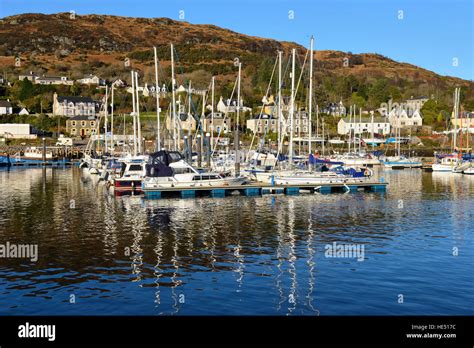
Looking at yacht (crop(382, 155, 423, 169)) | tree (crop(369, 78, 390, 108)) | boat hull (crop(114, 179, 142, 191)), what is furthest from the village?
boat hull (crop(114, 179, 142, 191))

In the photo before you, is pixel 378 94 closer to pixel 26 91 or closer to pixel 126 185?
pixel 26 91

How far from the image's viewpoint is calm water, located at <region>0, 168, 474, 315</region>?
20438mm

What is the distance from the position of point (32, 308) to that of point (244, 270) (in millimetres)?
9116

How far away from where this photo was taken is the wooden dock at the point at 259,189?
51.5 m

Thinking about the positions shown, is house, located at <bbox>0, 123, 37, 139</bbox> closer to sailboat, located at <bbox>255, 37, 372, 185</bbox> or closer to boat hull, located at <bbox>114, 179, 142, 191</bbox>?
boat hull, located at <bbox>114, 179, 142, 191</bbox>

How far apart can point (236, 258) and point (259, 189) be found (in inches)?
1087

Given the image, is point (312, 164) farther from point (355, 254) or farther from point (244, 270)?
point (244, 270)

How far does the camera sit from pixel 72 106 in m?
163

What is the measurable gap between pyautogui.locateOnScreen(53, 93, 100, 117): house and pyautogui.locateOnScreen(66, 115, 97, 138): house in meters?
9.79

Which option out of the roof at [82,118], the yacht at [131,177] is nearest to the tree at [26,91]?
the roof at [82,118]

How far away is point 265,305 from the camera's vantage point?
65.8 feet

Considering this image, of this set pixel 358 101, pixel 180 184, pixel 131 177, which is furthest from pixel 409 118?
pixel 180 184

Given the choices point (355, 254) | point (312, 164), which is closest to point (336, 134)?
point (312, 164)

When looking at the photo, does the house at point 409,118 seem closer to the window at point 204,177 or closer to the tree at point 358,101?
the tree at point 358,101
